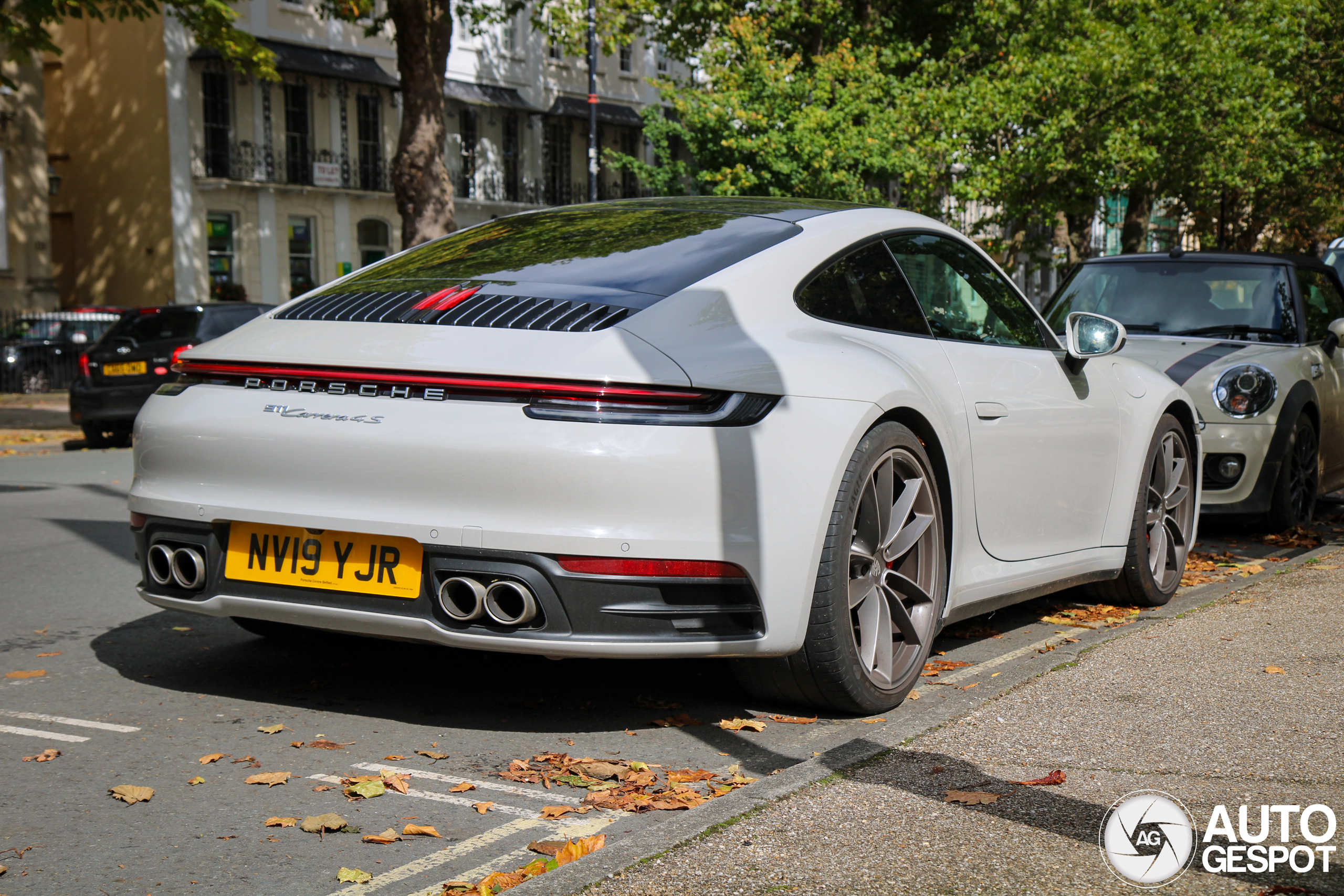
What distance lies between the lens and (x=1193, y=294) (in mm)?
8703

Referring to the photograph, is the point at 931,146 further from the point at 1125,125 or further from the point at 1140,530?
the point at 1140,530

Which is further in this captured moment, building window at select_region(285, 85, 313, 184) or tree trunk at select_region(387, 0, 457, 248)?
building window at select_region(285, 85, 313, 184)

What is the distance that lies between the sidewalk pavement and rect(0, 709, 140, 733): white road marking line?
200 centimetres

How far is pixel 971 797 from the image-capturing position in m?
3.28

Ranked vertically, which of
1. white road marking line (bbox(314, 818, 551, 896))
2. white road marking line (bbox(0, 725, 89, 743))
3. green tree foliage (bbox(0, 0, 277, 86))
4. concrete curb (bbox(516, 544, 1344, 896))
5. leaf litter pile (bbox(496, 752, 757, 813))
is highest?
green tree foliage (bbox(0, 0, 277, 86))

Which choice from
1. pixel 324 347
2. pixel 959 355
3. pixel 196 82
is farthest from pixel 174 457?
pixel 196 82

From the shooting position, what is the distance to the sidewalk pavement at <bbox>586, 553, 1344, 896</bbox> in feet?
9.18

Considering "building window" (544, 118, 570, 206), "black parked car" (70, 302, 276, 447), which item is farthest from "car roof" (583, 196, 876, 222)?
"building window" (544, 118, 570, 206)

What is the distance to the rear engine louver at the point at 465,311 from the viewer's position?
3.76 meters

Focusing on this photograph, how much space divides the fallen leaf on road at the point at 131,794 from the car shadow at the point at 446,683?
82cm

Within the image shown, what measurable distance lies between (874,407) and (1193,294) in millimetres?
5451

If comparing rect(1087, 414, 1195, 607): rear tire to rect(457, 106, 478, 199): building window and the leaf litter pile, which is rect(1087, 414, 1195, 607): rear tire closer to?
the leaf litter pile
